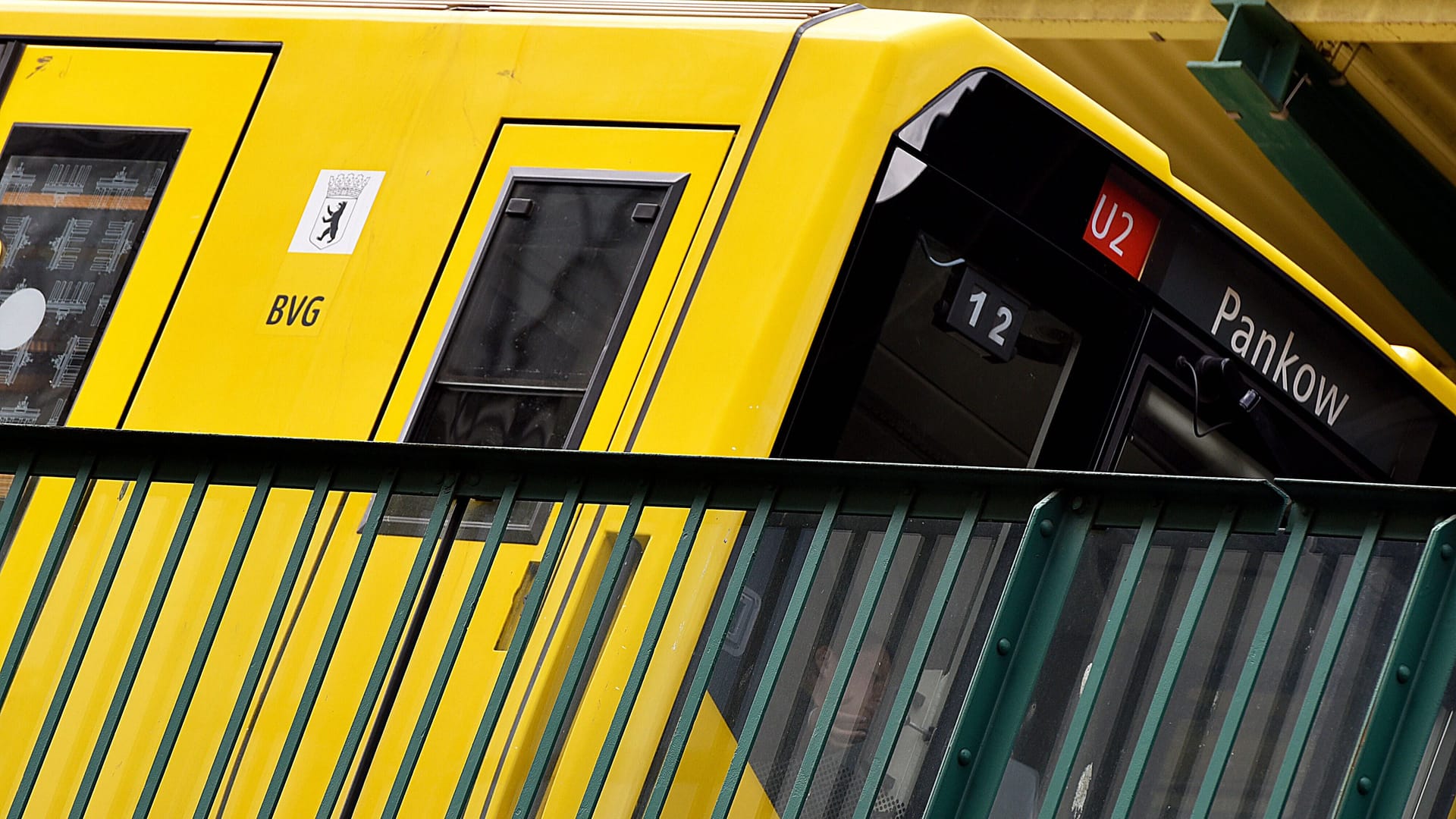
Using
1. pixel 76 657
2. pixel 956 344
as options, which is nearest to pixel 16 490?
pixel 76 657

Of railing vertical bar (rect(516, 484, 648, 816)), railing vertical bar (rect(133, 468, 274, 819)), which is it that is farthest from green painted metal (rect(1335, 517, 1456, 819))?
railing vertical bar (rect(133, 468, 274, 819))

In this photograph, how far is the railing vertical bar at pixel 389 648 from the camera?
3.51 metres

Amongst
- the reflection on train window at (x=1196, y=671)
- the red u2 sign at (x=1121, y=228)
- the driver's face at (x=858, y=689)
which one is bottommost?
the driver's face at (x=858, y=689)

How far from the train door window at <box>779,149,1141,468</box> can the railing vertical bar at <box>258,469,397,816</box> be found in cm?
90

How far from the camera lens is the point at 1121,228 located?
4668 mm

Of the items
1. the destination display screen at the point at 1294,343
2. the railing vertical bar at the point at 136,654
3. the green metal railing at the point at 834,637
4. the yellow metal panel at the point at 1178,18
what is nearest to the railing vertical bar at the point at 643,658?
the green metal railing at the point at 834,637

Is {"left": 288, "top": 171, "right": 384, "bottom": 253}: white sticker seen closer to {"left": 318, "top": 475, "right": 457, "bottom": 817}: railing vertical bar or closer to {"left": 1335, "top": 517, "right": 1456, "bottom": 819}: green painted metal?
{"left": 318, "top": 475, "right": 457, "bottom": 817}: railing vertical bar

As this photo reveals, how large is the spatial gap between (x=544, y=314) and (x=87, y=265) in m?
1.33

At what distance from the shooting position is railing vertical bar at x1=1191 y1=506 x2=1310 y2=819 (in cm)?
297

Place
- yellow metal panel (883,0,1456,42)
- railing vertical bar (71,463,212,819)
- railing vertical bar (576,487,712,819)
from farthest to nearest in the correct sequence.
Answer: yellow metal panel (883,0,1456,42)
railing vertical bar (71,463,212,819)
railing vertical bar (576,487,712,819)

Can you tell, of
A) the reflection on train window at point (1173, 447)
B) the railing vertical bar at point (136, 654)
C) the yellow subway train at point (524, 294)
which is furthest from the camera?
the reflection on train window at point (1173, 447)

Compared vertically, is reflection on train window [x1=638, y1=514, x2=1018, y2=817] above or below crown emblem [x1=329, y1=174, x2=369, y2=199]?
below

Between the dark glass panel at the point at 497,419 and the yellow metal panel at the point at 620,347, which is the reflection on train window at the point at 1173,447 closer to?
the yellow metal panel at the point at 620,347

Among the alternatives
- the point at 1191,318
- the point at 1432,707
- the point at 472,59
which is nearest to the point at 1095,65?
the point at 1191,318
